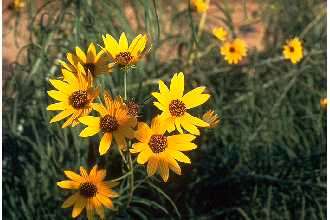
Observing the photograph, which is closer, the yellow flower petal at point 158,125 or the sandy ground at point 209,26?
the yellow flower petal at point 158,125

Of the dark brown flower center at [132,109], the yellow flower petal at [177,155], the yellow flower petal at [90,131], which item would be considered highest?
the dark brown flower center at [132,109]

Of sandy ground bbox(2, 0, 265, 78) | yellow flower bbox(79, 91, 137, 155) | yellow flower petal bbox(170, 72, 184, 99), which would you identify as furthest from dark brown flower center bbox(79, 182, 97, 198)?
sandy ground bbox(2, 0, 265, 78)

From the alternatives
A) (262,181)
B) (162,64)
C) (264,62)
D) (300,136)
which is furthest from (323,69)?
(262,181)

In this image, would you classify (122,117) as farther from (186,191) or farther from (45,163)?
(186,191)

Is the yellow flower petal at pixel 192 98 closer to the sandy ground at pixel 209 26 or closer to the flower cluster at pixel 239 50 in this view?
the flower cluster at pixel 239 50

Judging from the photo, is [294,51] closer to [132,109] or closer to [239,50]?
[239,50]

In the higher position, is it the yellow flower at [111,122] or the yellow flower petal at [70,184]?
the yellow flower at [111,122]

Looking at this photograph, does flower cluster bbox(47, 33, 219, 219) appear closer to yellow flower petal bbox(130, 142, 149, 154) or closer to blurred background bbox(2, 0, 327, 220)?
yellow flower petal bbox(130, 142, 149, 154)

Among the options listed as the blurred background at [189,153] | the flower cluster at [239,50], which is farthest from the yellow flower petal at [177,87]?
the flower cluster at [239,50]

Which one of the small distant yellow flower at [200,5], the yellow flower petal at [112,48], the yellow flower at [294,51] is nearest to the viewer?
the yellow flower petal at [112,48]
